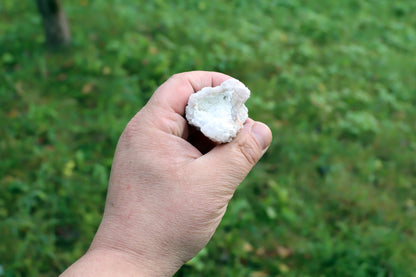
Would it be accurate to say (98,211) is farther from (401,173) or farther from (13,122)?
(401,173)

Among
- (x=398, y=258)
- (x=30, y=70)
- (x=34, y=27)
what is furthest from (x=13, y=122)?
(x=398, y=258)

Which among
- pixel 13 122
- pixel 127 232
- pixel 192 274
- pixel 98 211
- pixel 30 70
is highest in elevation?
pixel 127 232

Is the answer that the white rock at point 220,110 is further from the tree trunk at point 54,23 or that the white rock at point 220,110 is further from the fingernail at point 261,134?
the tree trunk at point 54,23

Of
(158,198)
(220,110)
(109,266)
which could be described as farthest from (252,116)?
(109,266)

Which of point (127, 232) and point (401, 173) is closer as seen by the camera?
point (127, 232)

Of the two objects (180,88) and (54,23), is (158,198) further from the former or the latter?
(54,23)

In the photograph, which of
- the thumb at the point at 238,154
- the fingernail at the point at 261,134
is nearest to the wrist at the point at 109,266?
the thumb at the point at 238,154
